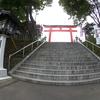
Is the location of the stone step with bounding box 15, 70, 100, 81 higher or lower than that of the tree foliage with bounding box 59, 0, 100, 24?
lower

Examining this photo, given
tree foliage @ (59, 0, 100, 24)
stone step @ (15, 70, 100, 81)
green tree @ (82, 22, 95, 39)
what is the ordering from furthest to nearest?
green tree @ (82, 22, 95, 39), tree foliage @ (59, 0, 100, 24), stone step @ (15, 70, 100, 81)

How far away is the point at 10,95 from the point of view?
2742 mm

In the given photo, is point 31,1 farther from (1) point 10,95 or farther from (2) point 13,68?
(1) point 10,95

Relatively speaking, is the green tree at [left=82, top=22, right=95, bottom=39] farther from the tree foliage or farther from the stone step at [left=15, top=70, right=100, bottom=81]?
the stone step at [left=15, top=70, right=100, bottom=81]

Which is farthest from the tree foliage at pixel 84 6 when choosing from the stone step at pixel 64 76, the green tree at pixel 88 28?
the stone step at pixel 64 76

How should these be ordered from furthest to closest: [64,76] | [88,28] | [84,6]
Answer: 1. [88,28]
2. [84,6]
3. [64,76]

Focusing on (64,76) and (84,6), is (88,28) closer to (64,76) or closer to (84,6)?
(84,6)

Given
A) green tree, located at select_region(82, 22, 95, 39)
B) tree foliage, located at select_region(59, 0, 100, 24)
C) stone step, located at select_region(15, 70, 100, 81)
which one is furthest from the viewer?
green tree, located at select_region(82, 22, 95, 39)

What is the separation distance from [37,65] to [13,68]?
5.30 feet

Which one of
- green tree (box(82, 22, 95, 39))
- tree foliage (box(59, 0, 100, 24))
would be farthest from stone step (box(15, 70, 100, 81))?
green tree (box(82, 22, 95, 39))

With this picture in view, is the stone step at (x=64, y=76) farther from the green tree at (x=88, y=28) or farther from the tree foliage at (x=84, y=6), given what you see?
the green tree at (x=88, y=28)

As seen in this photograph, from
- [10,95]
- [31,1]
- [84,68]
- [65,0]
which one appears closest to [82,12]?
[65,0]

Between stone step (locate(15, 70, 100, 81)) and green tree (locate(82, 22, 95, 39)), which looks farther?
green tree (locate(82, 22, 95, 39))

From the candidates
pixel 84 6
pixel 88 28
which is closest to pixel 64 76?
pixel 84 6
